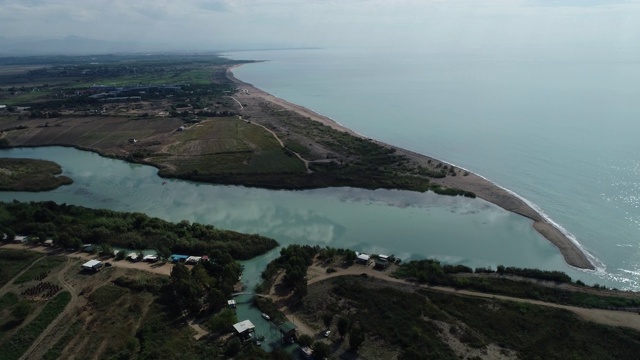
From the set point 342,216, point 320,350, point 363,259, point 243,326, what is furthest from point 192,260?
point 342,216

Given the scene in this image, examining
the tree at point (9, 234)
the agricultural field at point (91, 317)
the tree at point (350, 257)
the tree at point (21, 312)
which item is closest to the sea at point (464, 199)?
the tree at point (350, 257)

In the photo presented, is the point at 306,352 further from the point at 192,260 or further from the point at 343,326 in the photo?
the point at 192,260

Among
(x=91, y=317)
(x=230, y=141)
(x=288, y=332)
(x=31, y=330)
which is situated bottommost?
(x=31, y=330)

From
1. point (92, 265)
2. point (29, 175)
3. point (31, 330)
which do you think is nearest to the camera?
point (31, 330)

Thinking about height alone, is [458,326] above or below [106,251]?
below

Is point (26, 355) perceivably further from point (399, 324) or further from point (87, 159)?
point (87, 159)

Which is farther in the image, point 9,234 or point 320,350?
point 9,234

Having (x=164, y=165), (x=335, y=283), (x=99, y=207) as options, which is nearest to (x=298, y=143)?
(x=164, y=165)
